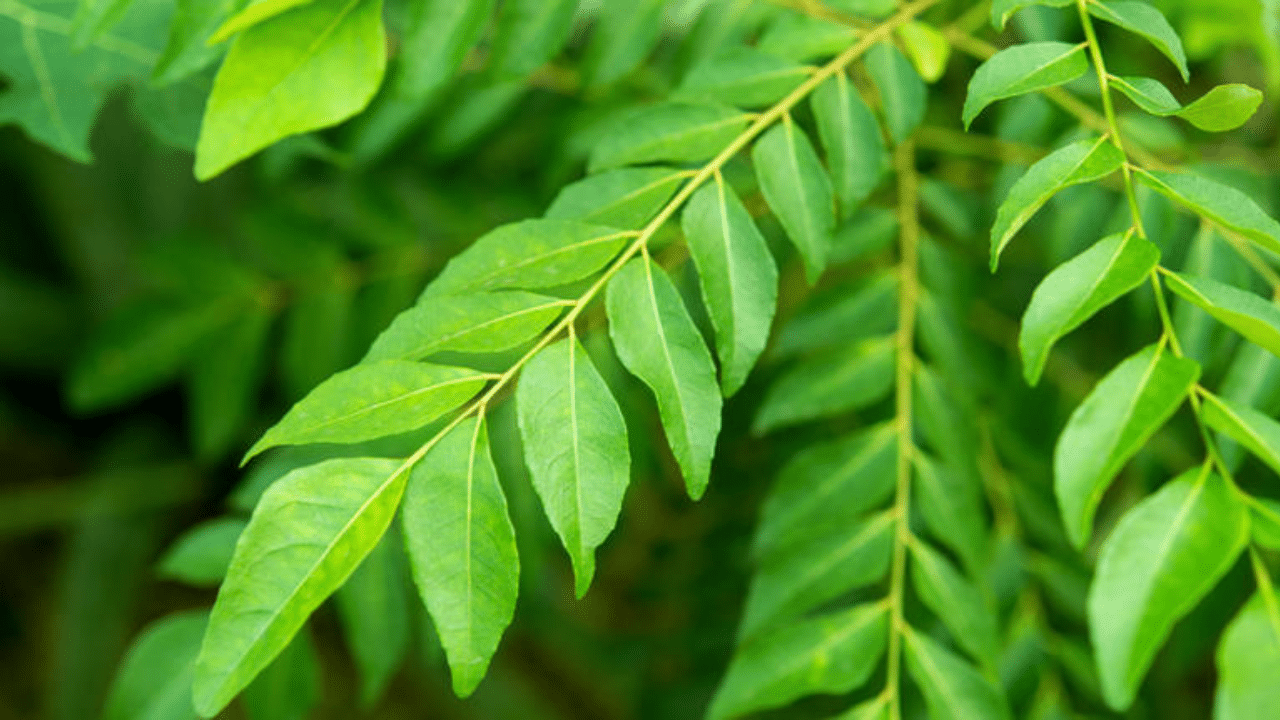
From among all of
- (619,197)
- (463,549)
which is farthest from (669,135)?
(463,549)

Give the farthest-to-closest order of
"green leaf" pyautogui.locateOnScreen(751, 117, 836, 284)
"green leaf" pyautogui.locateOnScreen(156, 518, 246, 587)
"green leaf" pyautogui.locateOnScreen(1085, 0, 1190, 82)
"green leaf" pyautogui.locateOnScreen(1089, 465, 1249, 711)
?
"green leaf" pyautogui.locateOnScreen(156, 518, 246, 587), "green leaf" pyautogui.locateOnScreen(751, 117, 836, 284), "green leaf" pyautogui.locateOnScreen(1085, 0, 1190, 82), "green leaf" pyautogui.locateOnScreen(1089, 465, 1249, 711)

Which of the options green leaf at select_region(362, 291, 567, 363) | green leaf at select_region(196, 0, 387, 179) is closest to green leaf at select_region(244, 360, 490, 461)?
green leaf at select_region(362, 291, 567, 363)

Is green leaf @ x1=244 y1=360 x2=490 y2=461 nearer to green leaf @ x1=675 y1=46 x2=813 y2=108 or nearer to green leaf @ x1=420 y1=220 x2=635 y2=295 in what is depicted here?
green leaf @ x1=420 y1=220 x2=635 y2=295

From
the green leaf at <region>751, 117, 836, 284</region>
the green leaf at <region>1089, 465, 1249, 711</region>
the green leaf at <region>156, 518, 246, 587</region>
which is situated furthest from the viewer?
the green leaf at <region>156, 518, 246, 587</region>

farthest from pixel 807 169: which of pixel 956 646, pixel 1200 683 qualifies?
pixel 1200 683

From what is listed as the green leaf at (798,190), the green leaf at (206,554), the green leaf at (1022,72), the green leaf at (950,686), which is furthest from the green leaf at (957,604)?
the green leaf at (206,554)

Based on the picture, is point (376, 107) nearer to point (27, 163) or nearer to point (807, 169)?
point (807, 169)
